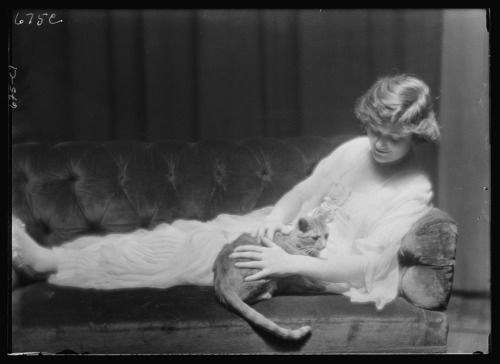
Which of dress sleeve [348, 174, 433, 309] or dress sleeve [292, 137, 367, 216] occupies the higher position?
dress sleeve [292, 137, 367, 216]

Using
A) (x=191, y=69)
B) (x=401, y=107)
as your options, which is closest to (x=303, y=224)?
(x=401, y=107)

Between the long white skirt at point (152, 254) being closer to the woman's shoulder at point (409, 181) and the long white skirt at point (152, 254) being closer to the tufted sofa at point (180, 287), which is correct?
the tufted sofa at point (180, 287)

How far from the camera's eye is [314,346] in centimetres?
245

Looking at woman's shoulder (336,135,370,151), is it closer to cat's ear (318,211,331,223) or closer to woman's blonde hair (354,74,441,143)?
woman's blonde hair (354,74,441,143)

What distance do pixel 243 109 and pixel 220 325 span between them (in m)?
0.84

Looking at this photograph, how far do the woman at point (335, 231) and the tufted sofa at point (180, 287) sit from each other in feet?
0.15

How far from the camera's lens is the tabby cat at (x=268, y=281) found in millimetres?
2385

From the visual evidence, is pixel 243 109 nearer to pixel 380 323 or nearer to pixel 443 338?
pixel 380 323

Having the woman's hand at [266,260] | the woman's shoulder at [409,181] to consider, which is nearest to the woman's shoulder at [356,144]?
the woman's shoulder at [409,181]

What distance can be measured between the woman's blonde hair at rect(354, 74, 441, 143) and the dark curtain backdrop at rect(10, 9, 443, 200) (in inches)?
4.8

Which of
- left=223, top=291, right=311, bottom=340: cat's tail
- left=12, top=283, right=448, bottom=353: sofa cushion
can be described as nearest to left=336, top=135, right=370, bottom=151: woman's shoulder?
left=12, top=283, right=448, bottom=353: sofa cushion

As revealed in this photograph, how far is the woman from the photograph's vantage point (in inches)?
97.7

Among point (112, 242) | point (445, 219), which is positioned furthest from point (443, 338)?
point (112, 242)

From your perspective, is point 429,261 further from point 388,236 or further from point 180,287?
point 180,287
